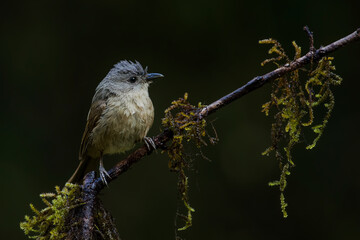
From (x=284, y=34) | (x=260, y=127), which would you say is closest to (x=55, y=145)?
(x=260, y=127)

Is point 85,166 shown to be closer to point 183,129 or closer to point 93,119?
point 93,119

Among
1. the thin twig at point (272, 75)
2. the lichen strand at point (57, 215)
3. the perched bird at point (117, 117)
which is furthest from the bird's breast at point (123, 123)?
the lichen strand at point (57, 215)

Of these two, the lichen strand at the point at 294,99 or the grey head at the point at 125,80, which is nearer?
the lichen strand at the point at 294,99

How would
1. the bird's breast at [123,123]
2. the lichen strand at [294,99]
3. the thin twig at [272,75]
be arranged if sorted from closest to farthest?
the thin twig at [272,75]
the lichen strand at [294,99]
the bird's breast at [123,123]

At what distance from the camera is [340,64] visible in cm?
476

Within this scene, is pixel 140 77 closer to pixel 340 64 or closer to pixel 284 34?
pixel 284 34

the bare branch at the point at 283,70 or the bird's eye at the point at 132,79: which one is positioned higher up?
the bird's eye at the point at 132,79

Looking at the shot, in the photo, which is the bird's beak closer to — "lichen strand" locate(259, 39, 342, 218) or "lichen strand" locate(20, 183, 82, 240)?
"lichen strand" locate(259, 39, 342, 218)

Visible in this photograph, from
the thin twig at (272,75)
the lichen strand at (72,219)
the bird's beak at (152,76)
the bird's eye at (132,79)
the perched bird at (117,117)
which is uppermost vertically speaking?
the bird's eye at (132,79)

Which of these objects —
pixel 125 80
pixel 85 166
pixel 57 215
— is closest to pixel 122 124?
pixel 125 80

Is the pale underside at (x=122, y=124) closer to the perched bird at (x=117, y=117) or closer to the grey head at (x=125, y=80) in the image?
the perched bird at (x=117, y=117)

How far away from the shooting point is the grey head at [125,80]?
3910 millimetres

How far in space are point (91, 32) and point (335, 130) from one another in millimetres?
3014

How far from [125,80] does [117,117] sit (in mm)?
498
